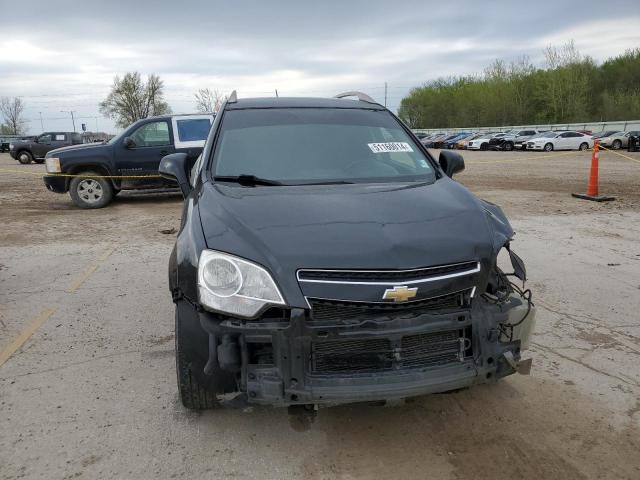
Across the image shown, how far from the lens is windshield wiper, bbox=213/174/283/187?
3279 mm

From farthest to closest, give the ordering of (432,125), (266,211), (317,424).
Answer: (432,125), (317,424), (266,211)

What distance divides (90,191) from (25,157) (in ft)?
75.9

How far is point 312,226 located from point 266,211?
Result: 0.99 feet

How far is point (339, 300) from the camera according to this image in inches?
91.8

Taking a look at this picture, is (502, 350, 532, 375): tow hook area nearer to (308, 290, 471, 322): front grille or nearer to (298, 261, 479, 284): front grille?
(308, 290, 471, 322): front grille

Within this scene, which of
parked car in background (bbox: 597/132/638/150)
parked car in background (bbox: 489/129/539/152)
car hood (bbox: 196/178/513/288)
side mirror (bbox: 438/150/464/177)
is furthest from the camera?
parked car in background (bbox: 489/129/539/152)

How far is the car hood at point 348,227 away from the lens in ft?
7.85

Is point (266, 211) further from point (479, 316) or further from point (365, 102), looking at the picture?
point (365, 102)

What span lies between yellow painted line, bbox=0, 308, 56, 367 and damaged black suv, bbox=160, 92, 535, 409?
189 cm

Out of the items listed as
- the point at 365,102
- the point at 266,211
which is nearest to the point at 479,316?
the point at 266,211

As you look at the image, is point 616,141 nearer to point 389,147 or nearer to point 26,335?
point 389,147

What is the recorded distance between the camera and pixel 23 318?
4.59 m

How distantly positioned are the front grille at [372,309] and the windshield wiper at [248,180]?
1.18 meters

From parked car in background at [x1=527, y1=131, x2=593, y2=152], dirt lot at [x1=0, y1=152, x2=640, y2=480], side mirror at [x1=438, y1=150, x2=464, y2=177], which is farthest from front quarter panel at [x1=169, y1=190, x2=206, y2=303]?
parked car in background at [x1=527, y1=131, x2=593, y2=152]
